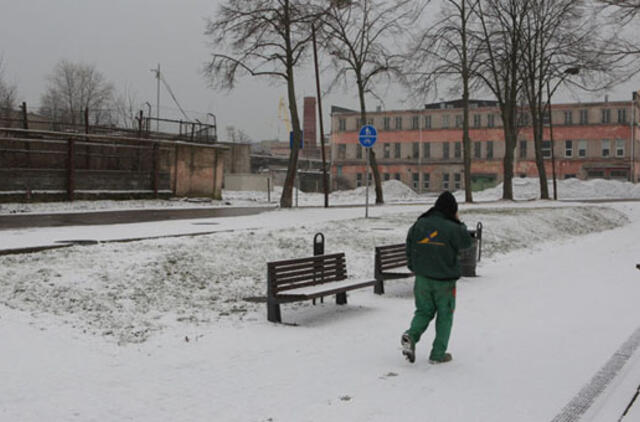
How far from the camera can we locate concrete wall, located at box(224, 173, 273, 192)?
163 ft

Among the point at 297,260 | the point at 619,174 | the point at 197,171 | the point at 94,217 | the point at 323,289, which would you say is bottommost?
the point at 323,289

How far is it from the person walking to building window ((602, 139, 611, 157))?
75.9 m

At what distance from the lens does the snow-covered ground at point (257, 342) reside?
5.69m

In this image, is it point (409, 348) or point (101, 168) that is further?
point (101, 168)

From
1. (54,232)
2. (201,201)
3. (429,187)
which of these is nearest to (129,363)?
(54,232)

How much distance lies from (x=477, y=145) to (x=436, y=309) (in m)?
76.5

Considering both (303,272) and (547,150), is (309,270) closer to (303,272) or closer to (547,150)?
(303,272)

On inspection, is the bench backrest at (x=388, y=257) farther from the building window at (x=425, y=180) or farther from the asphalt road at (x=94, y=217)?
the building window at (x=425, y=180)

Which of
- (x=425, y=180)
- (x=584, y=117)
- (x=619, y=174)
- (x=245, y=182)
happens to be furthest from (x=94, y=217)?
(x=619, y=174)

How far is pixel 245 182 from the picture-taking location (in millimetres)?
50000

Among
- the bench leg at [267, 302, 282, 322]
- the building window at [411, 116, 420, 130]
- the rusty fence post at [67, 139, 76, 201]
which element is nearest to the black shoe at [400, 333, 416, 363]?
the bench leg at [267, 302, 282, 322]

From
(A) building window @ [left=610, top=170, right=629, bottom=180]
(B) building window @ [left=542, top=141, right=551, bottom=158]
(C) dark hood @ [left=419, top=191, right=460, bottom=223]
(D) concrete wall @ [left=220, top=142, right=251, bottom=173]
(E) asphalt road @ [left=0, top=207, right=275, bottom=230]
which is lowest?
(E) asphalt road @ [left=0, top=207, right=275, bottom=230]

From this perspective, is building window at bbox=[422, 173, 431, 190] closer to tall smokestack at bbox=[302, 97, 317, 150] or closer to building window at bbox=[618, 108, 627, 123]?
tall smokestack at bbox=[302, 97, 317, 150]

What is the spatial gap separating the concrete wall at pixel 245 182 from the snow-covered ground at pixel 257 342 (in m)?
35.8
